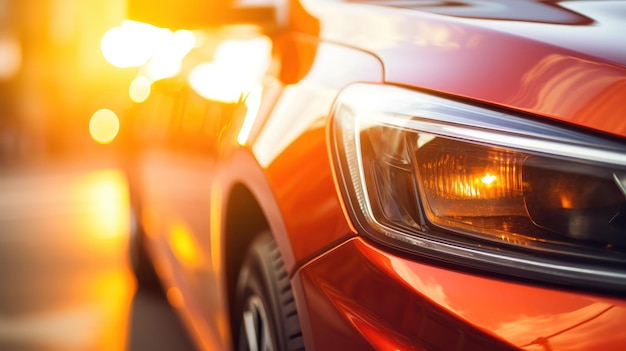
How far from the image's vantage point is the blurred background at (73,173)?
425 centimetres

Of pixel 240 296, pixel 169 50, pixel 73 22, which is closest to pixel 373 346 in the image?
pixel 240 296

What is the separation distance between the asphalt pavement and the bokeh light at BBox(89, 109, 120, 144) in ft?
14.1

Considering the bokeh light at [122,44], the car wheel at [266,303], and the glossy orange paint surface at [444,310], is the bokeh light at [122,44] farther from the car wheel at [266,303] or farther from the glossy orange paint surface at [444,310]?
the glossy orange paint surface at [444,310]

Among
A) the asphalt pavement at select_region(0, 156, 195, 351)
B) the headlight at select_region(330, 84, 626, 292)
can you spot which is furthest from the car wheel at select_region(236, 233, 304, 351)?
the asphalt pavement at select_region(0, 156, 195, 351)

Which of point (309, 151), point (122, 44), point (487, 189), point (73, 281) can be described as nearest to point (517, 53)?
point (487, 189)

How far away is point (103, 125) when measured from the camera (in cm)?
1359

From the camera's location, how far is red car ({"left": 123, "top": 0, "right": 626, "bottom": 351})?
1566 millimetres

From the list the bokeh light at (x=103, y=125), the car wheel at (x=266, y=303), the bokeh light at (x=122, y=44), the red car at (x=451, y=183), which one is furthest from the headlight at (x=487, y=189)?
the bokeh light at (x=103, y=125)

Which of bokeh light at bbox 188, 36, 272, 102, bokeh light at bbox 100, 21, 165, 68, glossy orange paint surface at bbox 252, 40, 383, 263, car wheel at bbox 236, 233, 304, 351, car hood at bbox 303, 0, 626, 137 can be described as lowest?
bokeh light at bbox 100, 21, 165, 68

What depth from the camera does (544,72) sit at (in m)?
1.71

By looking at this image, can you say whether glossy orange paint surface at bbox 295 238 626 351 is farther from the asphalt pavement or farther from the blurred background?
the asphalt pavement

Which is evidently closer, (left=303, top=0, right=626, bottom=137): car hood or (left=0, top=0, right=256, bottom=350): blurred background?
(left=303, top=0, right=626, bottom=137): car hood

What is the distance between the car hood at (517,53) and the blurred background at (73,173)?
2.06ft

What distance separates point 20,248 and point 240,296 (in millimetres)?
3841
